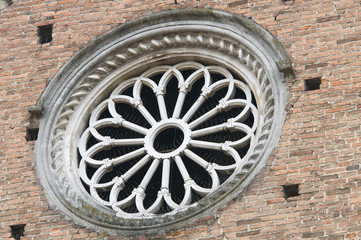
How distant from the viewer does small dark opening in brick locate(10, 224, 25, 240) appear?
1762 centimetres

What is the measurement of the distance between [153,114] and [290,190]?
9.50 ft

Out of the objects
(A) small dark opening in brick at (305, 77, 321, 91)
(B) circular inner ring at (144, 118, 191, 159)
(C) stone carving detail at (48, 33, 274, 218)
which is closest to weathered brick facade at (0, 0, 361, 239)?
(A) small dark opening in brick at (305, 77, 321, 91)

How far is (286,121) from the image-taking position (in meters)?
17.5

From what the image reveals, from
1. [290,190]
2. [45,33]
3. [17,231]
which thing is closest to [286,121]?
[290,190]

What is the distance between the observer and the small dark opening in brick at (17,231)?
1762cm

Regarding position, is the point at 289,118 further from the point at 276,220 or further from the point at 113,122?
the point at 113,122

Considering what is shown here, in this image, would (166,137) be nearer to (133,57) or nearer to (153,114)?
(153,114)

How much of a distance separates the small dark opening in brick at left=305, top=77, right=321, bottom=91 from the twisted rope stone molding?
28 cm

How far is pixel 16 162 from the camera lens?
60.2 feet

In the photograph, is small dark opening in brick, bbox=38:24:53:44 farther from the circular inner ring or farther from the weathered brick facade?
the circular inner ring

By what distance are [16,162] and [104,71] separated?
6.59 feet

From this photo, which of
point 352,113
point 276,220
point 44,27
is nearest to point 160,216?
point 276,220

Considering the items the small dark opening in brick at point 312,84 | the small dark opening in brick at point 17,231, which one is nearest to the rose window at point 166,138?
the small dark opening in brick at point 312,84

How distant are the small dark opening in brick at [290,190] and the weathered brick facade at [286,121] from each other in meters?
0.07
